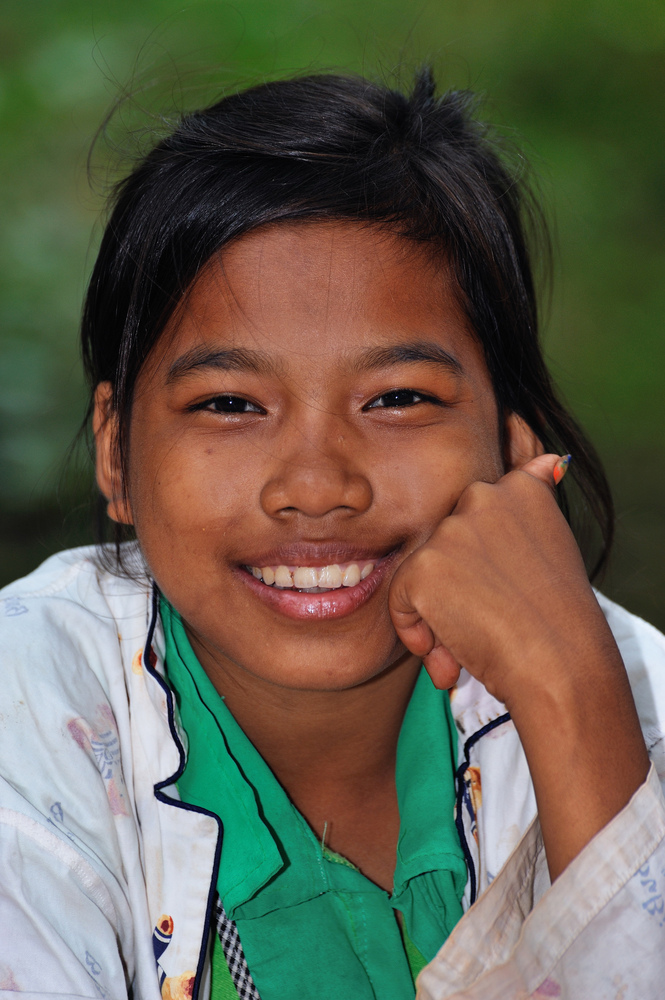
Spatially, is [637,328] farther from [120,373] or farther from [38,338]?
[120,373]

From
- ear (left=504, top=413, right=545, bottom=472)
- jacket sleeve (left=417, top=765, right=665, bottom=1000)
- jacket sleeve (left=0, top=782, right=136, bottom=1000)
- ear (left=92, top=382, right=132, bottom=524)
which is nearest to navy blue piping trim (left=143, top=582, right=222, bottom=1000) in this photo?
jacket sleeve (left=0, top=782, right=136, bottom=1000)

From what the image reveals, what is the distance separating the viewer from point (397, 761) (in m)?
1.76

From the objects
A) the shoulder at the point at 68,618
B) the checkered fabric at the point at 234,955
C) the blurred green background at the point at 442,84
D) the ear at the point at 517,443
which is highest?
the blurred green background at the point at 442,84

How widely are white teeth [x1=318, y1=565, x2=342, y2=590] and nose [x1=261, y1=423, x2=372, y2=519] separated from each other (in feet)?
0.34

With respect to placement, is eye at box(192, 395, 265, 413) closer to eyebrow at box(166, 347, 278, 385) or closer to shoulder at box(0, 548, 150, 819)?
eyebrow at box(166, 347, 278, 385)

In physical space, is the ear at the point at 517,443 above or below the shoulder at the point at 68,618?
above

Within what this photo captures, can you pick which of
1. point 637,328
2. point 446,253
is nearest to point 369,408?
point 446,253

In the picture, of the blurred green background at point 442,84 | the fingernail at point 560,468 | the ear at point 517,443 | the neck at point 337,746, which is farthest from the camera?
the blurred green background at point 442,84

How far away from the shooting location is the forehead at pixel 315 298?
1453 millimetres

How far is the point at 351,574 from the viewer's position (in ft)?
4.99

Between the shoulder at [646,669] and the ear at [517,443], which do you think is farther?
the ear at [517,443]

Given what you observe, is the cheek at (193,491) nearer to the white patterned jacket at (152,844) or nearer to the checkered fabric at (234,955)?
the white patterned jacket at (152,844)

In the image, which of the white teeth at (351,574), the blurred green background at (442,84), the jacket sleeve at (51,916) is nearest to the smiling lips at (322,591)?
the white teeth at (351,574)

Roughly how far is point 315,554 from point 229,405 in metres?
0.26
